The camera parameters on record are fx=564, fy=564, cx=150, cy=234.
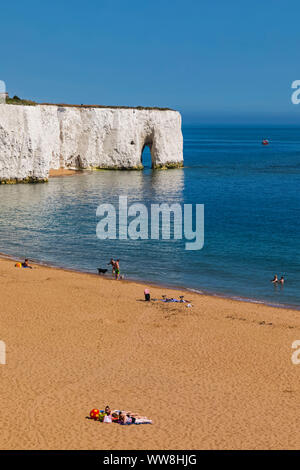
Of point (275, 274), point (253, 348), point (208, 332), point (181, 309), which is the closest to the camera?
point (253, 348)

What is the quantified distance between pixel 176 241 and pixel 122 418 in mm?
21312

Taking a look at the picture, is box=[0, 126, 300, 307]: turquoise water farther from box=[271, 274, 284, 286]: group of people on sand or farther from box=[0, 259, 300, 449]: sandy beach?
box=[0, 259, 300, 449]: sandy beach

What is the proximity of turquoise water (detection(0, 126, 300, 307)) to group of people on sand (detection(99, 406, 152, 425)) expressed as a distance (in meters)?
11.4

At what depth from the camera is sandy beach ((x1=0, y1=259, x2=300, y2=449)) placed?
1173cm

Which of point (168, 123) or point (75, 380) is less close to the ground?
point (168, 123)

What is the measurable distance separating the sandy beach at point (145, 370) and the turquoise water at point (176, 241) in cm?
351

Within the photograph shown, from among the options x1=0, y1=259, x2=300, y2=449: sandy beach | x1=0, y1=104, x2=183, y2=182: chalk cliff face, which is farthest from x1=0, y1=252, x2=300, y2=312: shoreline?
x1=0, y1=104, x2=183, y2=182: chalk cliff face

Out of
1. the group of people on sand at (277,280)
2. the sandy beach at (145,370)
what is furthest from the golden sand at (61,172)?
the sandy beach at (145,370)

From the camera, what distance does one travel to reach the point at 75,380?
46.9 ft

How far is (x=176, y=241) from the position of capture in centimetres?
3297

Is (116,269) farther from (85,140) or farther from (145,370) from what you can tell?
(85,140)
